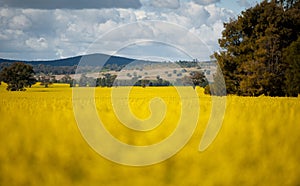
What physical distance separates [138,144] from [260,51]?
3252cm

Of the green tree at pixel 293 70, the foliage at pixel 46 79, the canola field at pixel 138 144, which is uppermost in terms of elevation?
the green tree at pixel 293 70

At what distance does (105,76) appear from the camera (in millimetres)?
24375

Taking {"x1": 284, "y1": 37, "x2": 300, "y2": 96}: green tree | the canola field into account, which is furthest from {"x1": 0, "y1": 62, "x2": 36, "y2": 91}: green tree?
the canola field

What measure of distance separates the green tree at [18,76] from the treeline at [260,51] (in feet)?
53.2

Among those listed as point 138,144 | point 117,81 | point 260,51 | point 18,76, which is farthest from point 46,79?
point 138,144

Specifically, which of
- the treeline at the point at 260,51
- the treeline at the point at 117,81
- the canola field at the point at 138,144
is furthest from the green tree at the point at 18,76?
the canola field at the point at 138,144

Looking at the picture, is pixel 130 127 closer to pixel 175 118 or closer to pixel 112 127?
pixel 112 127

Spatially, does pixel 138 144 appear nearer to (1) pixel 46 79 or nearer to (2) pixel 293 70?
(1) pixel 46 79

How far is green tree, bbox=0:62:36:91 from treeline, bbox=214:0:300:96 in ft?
53.2

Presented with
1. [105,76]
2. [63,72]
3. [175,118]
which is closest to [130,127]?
[175,118]

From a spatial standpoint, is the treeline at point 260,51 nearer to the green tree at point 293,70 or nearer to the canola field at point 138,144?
the green tree at point 293,70

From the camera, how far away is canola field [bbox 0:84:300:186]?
6012 mm

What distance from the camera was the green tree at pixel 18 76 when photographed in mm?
28172

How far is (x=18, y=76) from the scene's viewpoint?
29625 mm
